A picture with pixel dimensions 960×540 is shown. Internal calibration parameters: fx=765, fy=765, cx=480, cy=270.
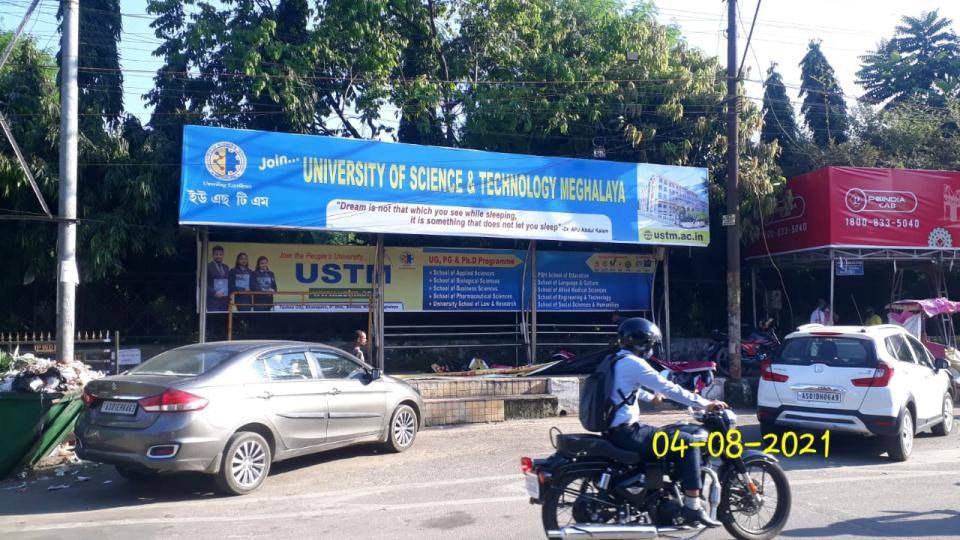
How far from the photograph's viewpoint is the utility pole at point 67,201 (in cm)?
991

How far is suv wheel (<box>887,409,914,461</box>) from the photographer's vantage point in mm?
8750

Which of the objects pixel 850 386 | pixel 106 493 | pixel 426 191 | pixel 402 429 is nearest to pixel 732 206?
pixel 426 191

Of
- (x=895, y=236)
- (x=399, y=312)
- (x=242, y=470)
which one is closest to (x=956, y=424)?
(x=895, y=236)

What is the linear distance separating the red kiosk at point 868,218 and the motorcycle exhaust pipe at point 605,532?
12.0m

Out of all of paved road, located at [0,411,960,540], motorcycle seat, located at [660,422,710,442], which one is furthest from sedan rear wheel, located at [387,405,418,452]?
motorcycle seat, located at [660,422,710,442]

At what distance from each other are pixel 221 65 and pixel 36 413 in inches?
368

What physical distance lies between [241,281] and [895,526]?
10417 mm

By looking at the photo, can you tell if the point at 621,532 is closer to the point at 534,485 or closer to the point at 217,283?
the point at 534,485

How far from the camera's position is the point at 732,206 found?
14555 millimetres

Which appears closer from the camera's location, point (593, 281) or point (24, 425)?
point (24, 425)

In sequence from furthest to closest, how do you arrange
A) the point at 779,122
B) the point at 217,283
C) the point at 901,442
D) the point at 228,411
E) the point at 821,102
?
the point at 821,102, the point at 779,122, the point at 217,283, the point at 901,442, the point at 228,411

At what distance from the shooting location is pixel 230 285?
13062 mm

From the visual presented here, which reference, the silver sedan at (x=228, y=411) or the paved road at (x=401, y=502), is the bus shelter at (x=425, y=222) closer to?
the silver sedan at (x=228, y=411)

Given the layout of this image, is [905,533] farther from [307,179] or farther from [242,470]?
[307,179]
